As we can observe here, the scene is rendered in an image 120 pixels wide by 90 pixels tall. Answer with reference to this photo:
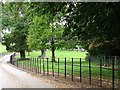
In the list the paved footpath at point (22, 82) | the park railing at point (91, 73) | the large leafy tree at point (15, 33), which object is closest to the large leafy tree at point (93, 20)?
the park railing at point (91, 73)

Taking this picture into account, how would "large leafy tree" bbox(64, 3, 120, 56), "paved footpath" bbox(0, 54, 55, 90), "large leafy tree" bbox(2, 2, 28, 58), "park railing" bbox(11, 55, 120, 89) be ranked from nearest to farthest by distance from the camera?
"large leafy tree" bbox(64, 3, 120, 56), "park railing" bbox(11, 55, 120, 89), "paved footpath" bbox(0, 54, 55, 90), "large leafy tree" bbox(2, 2, 28, 58)

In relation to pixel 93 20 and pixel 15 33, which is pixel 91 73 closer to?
pixel 93 20

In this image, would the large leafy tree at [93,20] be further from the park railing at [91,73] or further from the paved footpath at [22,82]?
the paved footpath at [22,82]

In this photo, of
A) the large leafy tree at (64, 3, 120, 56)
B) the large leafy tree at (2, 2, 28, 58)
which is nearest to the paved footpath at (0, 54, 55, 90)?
the large leafy tree at (64, 3, 120, 56)

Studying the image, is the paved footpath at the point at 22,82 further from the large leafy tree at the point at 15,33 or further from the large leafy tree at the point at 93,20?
the large leafy tree at the point at 15,33

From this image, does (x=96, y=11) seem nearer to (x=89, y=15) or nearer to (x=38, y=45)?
(x=89, y=15)

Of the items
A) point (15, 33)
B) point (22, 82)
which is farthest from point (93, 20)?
point (15, 33)

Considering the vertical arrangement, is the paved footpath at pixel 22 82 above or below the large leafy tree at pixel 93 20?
below

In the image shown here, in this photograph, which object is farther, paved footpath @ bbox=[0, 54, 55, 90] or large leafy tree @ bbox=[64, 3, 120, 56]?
paved footpath @ bbox=[0, 54, 55, 90]

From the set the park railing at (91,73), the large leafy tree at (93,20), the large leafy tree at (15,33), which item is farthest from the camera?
the large leafy tree at (15,33)

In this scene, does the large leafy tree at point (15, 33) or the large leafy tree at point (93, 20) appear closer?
the large leafy tree at point (93, 20)

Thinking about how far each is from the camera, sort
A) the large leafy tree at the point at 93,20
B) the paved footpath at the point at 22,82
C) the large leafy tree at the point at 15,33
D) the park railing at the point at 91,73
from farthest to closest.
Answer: the large leafy tree at the point at 15,33, the paved footpath at the point at 22,82, the park railing at the point at 91,73, the large leafy tree at the point at 93,20

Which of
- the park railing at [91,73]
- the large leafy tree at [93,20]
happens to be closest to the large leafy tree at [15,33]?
the park railing at [91,73]

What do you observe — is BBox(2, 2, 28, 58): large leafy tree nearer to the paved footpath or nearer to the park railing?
the park railing
